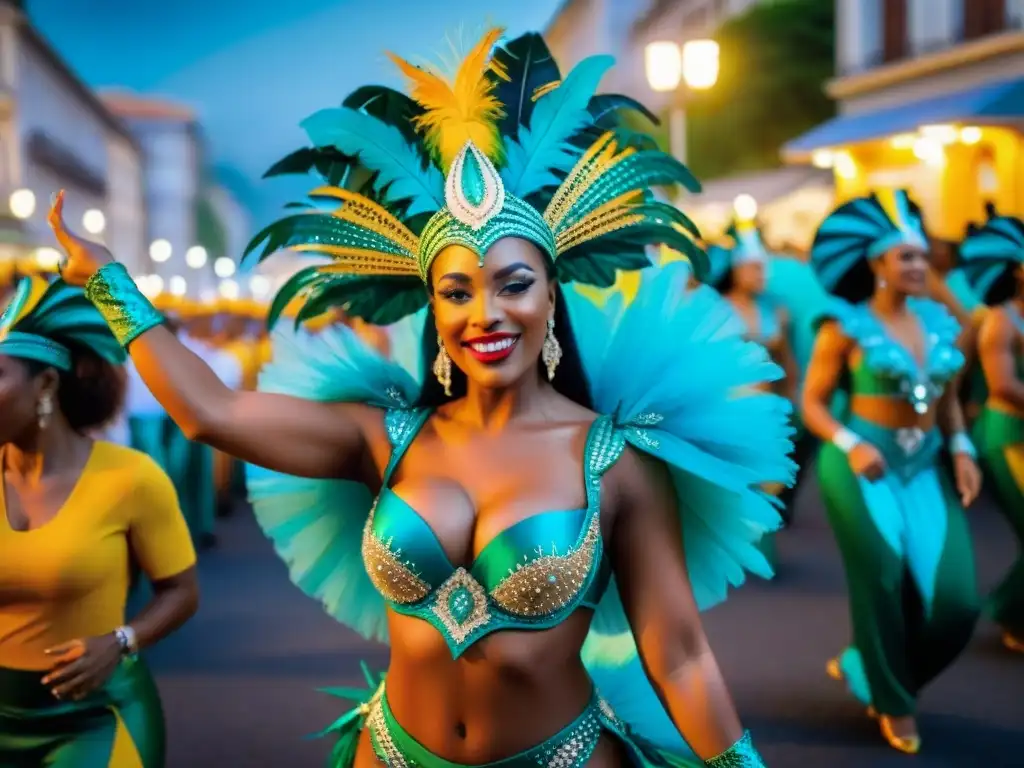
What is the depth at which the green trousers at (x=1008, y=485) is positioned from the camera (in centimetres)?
655

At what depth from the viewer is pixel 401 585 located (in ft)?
8.07

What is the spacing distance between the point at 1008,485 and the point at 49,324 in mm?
4913

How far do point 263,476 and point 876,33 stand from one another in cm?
2211

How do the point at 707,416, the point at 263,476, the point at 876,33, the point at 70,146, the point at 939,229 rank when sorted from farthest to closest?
the point at 70,146 < the point at 876,33 < the point at 939,229 < the point at 263,476 < the point at 707,416

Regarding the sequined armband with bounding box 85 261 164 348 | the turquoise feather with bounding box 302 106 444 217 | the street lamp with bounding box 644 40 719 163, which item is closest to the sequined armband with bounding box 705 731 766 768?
the turquoise feather with bounding box 302 106 444 217

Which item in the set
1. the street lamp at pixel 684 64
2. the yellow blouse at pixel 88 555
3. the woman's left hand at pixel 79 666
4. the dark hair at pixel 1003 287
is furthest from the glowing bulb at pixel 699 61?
the woman's left hand at pixel 79 666

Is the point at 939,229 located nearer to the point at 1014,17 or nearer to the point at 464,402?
the point at 1014,17

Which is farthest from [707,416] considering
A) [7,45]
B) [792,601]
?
[7,45]

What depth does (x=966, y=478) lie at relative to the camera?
5047mm

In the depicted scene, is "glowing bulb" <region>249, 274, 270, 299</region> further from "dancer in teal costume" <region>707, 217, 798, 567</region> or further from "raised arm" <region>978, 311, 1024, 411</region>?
"raised arm" <region>978, 311, 1024, 411</region>

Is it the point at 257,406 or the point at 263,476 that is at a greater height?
the point at 257,406

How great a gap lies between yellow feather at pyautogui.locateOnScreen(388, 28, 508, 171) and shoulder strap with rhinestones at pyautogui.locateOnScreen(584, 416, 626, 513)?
55cm

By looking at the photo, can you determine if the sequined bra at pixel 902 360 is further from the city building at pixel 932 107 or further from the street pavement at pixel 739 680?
the city building at pixel 932 107

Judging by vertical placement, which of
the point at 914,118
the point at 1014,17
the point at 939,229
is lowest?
the point at 939,229
